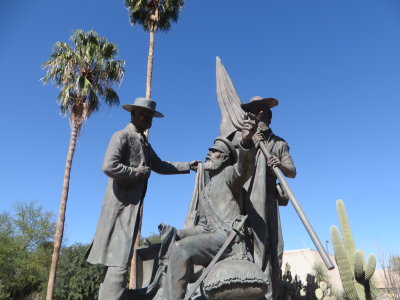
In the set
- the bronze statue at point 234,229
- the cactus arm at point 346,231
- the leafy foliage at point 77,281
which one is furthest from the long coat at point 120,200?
the leafy foliage at point 77,281

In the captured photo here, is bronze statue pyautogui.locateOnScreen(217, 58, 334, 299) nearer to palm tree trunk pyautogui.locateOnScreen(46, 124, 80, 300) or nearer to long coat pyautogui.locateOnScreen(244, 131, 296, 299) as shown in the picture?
long coat pyautogui.locateOnScreen(244, 131, 296, 299)

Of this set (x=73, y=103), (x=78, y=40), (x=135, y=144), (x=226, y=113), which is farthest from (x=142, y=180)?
(x=78, y=40)

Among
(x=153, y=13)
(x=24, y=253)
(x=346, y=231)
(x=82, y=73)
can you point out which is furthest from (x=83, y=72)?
(x=24, y=253)

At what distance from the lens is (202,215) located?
399 centimetres

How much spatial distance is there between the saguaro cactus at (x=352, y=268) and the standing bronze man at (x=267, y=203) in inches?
331

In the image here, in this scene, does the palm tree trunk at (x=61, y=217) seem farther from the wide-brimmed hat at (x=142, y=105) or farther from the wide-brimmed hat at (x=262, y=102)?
the wide-brimmed hat at (x=262, y=102)

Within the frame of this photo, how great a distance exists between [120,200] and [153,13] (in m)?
14.9

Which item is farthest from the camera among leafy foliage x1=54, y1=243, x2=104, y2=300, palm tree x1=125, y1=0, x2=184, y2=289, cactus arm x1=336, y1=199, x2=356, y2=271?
leafy foliage x1=54, y1=243, x2=104, y2=300

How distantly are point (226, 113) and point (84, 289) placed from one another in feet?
70.1

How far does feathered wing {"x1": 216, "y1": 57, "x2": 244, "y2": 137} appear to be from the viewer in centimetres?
518

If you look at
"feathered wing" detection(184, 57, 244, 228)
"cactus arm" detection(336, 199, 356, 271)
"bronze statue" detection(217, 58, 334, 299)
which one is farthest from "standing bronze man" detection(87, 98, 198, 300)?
"cactus arm" detection(336, 199, 356, 271)

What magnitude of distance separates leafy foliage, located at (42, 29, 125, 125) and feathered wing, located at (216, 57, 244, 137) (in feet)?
37.1

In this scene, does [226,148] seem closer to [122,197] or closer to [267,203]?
[267,203]

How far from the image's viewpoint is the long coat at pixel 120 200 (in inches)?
158
